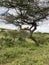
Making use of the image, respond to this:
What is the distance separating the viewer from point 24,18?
20906mm

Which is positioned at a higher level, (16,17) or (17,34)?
(16,17)

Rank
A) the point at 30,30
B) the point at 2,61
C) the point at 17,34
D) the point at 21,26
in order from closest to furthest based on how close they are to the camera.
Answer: the point at 2,61 < the point at 30,30 < the point at 21,26 < the point at 17,34

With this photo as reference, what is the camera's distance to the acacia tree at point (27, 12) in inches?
798

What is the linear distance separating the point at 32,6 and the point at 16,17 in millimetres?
1985

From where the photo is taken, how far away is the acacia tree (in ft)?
66.5

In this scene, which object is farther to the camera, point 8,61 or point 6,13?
point 6,13

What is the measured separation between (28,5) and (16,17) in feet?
5.78

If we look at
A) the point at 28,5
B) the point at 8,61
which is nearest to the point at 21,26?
the point at 28,5

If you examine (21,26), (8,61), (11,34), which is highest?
(8,61)

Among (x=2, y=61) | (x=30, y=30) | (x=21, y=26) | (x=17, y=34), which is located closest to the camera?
(x=2, y=61)

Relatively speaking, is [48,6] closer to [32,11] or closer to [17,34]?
[32,11]

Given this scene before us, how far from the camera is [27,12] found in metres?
20.8

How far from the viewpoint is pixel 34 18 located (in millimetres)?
20812

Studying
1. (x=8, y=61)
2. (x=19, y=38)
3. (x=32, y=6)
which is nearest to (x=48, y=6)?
(x=32, y=6)
